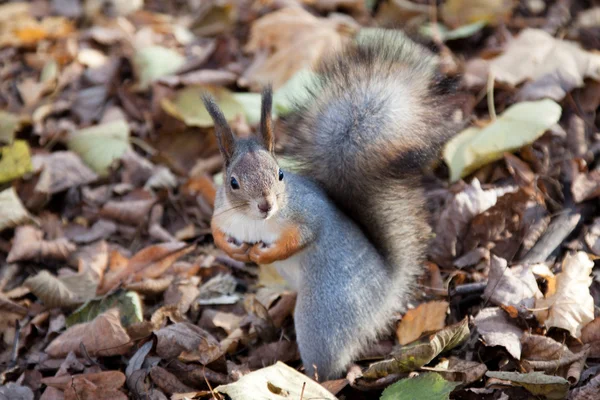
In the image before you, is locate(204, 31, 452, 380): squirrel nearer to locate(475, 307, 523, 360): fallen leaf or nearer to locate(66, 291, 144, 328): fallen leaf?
locate(475, 307, 523, 360): fallen leaf

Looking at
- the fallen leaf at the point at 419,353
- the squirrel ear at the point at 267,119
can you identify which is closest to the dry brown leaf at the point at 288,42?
the squirrel ear at the point at 267,119

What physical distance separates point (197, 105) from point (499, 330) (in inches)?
62.8

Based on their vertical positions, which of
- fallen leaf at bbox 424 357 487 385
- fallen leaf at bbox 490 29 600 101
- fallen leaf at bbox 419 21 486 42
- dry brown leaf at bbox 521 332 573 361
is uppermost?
fallen leaf at bbox 490 29 600 101

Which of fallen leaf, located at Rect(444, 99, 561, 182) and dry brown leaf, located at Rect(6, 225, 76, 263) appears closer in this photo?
fallen leaf, located at Rect(444, 99, 561, 182)

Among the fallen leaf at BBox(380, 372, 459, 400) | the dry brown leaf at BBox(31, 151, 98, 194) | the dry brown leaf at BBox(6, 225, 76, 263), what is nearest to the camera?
the fallen leaf at BBox(380, 372, 459, 400)

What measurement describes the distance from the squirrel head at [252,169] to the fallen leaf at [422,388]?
523 mm

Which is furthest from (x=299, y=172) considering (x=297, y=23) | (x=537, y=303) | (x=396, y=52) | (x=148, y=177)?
(x=297, y=23)

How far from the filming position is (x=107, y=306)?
2275mm

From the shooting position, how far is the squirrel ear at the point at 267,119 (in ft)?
6.14

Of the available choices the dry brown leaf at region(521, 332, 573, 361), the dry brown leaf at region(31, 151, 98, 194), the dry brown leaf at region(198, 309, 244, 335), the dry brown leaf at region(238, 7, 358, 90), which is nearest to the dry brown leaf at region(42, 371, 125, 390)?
the dry brown leaf at region(198, 309, 244, 335)

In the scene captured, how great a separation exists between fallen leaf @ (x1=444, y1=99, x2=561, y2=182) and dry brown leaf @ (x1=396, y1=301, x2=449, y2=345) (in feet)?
1.74

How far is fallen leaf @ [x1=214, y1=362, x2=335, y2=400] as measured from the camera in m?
1.70

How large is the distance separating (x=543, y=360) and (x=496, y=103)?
1.25m

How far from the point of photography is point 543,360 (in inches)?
73.4
